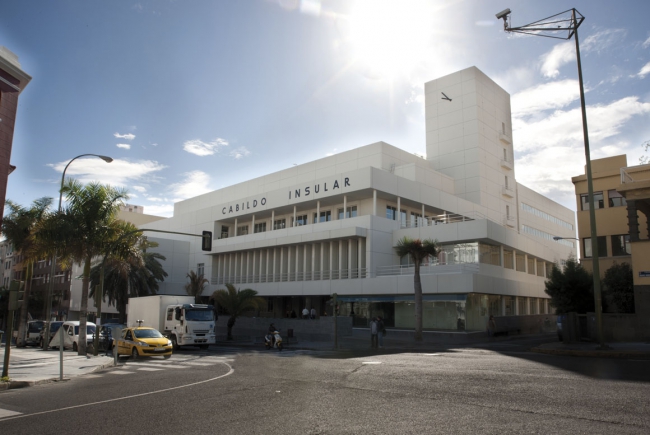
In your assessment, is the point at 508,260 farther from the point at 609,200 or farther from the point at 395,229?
the point at 395,229

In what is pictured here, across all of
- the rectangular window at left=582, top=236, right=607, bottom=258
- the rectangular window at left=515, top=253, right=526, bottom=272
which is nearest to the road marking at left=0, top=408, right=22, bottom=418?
the rectangular window at left=582, top=236, right=607, bottom=258

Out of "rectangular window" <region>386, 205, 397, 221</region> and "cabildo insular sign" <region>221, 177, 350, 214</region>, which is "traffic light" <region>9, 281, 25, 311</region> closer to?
"cabildo insular sign" <region>221, 177, 350, 214</region>

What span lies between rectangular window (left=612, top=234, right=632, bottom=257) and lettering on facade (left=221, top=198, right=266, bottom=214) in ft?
103

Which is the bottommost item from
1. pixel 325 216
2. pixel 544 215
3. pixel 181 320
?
pixel 181 320

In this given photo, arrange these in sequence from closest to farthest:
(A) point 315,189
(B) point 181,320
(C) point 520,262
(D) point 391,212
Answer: (B) point 181,320
(C) point 520,262
(D) point 391,212
(A) point 315,189

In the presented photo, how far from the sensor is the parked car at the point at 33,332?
33.1m

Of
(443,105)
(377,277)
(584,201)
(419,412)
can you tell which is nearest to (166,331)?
(377,277)

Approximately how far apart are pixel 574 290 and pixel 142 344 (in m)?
26.1

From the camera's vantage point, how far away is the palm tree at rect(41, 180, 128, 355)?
77.0 feet

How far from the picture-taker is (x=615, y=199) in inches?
1347

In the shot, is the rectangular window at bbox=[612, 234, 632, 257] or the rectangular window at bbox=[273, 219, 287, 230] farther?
the rectangular window at bbox=[273, 219, 287, 230]

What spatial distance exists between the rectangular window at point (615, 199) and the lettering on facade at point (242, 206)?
101 ft

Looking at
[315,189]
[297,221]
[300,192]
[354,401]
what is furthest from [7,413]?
[297,221]

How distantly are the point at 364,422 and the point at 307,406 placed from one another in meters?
1.72
